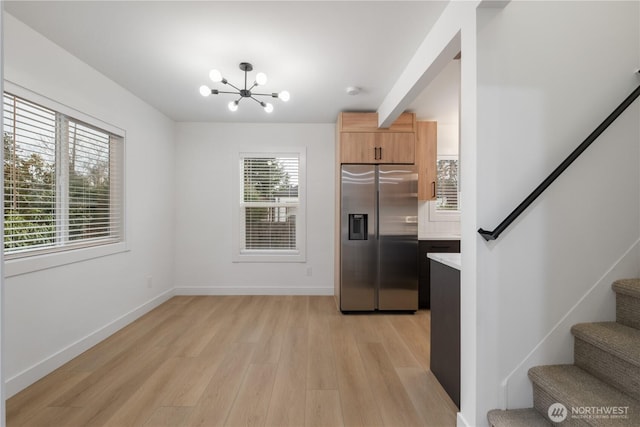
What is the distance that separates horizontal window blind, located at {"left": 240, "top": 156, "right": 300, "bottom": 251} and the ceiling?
4.60 ft

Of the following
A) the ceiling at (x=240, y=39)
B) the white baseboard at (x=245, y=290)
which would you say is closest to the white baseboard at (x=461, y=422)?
the ceiling at (x=240, y=39)

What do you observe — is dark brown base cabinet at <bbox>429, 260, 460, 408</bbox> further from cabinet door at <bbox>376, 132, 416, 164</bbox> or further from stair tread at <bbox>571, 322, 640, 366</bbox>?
cabinet door at <bbox>376, 132, 416, 164</bbox>

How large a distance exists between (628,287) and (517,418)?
0.88 metres

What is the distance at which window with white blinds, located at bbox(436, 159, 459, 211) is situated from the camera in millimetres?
4680

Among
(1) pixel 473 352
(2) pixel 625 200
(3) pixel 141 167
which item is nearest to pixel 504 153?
(2) pixel 625 200

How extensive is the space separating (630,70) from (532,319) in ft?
4.72

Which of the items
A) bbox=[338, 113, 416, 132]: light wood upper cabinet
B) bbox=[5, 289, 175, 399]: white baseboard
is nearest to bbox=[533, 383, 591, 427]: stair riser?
bbox=[338, 113, 416, 132]: light wood upper cabinet

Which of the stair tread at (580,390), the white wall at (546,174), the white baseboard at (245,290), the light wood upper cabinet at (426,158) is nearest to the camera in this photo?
the stair tread at (580,390)

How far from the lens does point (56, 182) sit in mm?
2615

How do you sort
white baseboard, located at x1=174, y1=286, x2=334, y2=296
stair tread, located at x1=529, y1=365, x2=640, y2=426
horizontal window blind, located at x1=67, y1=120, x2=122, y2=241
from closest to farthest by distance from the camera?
stair tread, located at x1=529, y1=365, x2=640, y2=426
horizontal window blind, located at x1=67, y1=120, x2=122, y2=241
white baseboard, located at x1=174, y1=286, x2=334, y2=296

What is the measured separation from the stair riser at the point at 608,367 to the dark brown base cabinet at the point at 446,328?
1.97 feet

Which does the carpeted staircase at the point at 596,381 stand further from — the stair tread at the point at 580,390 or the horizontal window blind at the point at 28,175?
the horizontal window blind at the point at 28,175

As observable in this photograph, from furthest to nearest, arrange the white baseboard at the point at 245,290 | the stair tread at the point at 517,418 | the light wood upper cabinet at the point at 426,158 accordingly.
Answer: the white baseboard at the point at 245,290
the light wood upper cabinet at the point at 426,158
the stair tread at the point at 517,418

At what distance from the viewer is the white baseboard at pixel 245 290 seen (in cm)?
464
